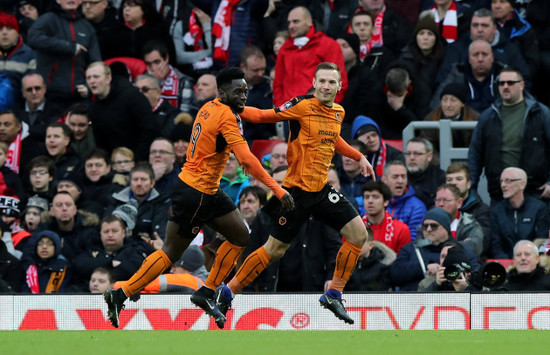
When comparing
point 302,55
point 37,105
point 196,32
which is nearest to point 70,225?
point 37,105

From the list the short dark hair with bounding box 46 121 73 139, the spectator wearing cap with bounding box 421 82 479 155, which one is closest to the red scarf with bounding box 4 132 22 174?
the short dark hair with bounding box 46 121 73 139

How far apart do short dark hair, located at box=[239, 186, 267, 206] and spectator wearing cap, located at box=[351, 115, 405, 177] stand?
1.37 meters

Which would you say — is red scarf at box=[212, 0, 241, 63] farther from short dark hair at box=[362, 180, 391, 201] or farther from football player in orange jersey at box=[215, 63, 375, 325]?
football player in orange jersey at box=[215, 63, 375, 325]

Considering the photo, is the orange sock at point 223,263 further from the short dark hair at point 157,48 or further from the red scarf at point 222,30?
the red scarf at point 222,30

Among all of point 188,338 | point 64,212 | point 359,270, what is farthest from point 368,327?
point 64,212

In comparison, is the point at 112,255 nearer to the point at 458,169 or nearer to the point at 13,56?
the point at 458,169

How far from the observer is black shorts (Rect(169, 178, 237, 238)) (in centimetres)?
1047

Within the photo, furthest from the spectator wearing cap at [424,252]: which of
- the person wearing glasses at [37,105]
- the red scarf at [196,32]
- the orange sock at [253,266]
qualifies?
the red scarf at [196,32]

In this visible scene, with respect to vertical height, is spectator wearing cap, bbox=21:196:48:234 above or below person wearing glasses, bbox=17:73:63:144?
below

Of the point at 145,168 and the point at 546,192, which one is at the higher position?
the point at 145,168

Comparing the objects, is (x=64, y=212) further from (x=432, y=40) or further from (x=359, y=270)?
(x=432, y=40)

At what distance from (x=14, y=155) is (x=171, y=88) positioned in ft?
7.74

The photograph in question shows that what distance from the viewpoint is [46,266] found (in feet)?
44.0

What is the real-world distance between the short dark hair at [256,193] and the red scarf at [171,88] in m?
3.41
